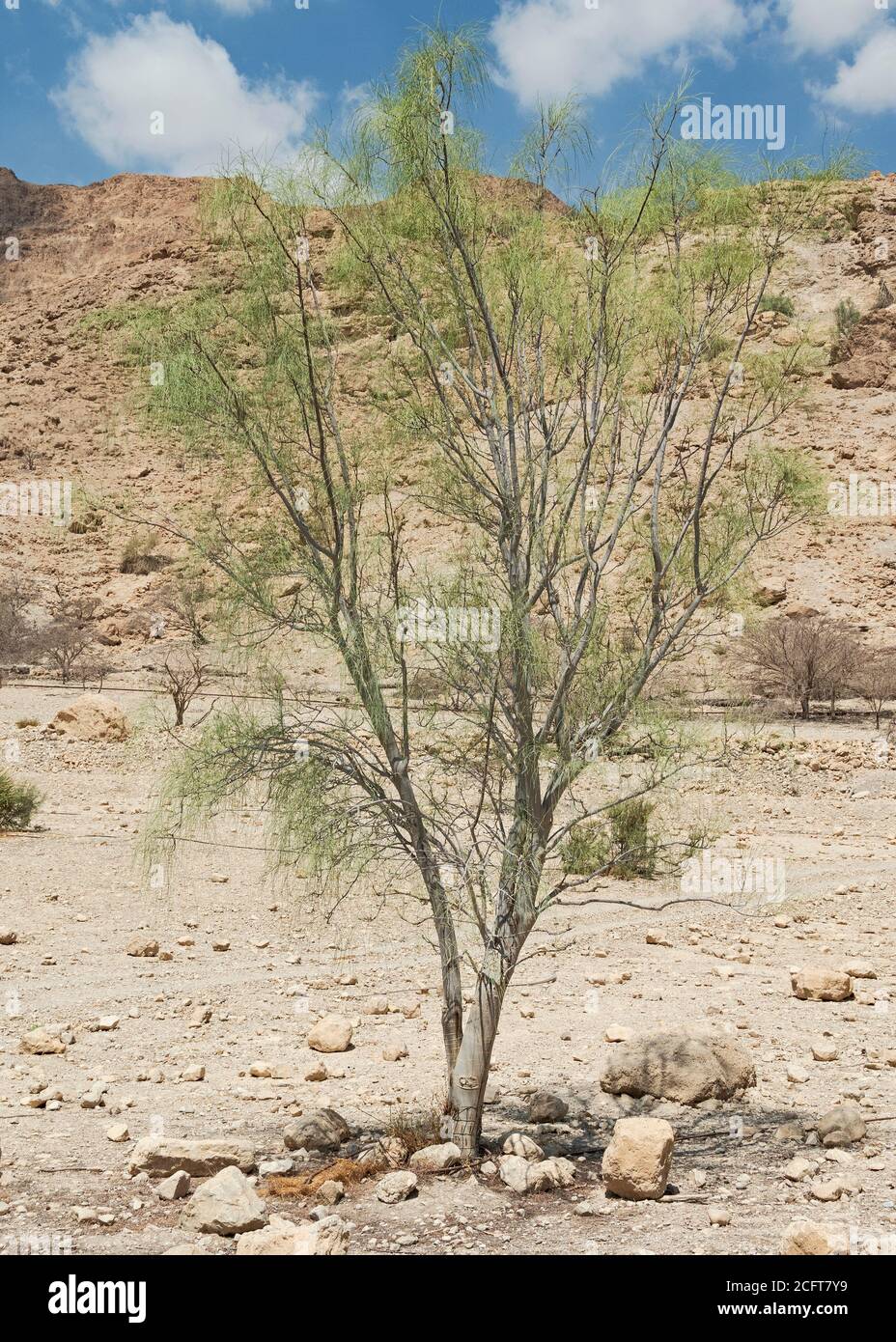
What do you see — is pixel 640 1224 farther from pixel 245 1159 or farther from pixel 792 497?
pixel 792 497

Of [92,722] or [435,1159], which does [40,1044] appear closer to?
[435,1159]

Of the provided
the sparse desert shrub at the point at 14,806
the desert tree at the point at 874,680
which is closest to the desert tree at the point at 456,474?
the sparse desert shrub at the point at 14,806

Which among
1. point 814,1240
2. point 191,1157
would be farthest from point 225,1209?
point 814,1240

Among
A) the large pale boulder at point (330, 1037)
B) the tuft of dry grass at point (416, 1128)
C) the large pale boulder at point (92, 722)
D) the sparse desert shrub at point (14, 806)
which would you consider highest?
the large pale boulder at point (92, 722)

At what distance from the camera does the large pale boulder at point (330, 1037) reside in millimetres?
6887

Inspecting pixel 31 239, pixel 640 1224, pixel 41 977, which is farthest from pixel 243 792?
pixel 31 239

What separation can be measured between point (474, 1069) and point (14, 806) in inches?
337

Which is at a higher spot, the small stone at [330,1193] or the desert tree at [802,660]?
the desert tree at [802,660]

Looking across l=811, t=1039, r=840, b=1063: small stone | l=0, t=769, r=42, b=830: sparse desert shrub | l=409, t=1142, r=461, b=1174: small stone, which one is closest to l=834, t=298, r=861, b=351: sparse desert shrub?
l=0, t=769, r=42, b=830: sparse desert shrub

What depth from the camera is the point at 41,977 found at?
815 cm

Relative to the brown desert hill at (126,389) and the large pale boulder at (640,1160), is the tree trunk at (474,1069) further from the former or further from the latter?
the brown desert hill at (126,389)

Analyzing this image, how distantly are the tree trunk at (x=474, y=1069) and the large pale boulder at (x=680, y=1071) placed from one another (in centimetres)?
118

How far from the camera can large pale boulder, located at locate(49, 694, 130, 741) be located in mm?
16938
